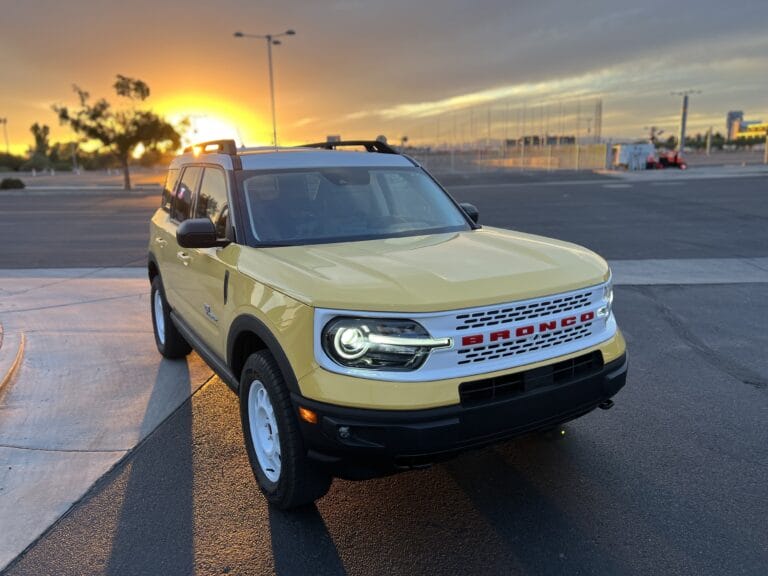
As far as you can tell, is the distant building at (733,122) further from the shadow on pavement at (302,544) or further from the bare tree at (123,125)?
the shadow on pavement at (302,544)

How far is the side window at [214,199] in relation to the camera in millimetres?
3932

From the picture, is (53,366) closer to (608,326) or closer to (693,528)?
(608,326)

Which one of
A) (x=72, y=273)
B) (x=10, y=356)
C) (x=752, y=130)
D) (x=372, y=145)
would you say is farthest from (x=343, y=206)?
(x=752, y=130)

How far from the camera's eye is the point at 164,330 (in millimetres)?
5570

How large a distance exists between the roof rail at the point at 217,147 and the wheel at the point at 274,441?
1706mm

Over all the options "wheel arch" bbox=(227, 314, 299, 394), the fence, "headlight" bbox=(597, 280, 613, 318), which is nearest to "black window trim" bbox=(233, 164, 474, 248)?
"wheel arch" bbox=(227, 314, 299, 394)

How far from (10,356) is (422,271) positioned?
477 cm

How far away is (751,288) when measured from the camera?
8.02m

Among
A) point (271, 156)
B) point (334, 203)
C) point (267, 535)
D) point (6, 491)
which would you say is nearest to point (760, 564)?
point (267, 535)

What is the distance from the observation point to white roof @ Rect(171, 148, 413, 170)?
4043 mm

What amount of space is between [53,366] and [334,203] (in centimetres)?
342

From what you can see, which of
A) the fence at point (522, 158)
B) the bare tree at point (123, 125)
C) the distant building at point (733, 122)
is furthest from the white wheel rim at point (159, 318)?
the distant building at point (733, 122)

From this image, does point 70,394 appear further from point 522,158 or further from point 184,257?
point 522,158

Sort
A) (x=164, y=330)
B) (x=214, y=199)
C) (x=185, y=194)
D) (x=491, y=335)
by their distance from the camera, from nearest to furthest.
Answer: (x=491, y=335) < (x=214, y=199) < (x=185, y=194) < (x=164, y=330)
